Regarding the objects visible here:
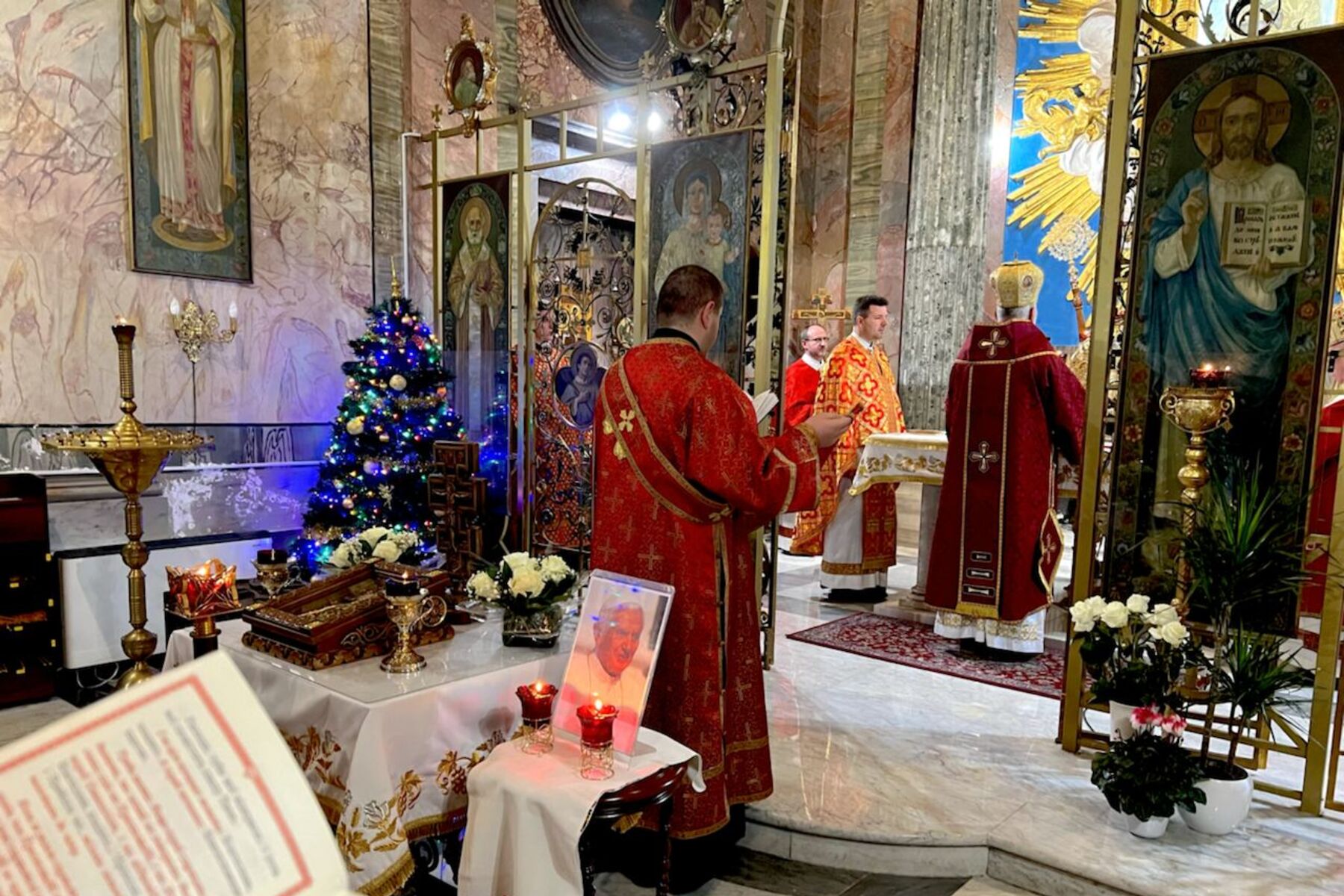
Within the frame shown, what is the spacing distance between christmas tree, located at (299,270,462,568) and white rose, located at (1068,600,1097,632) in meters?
4.96

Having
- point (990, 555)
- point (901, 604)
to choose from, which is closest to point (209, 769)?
point (990, 555)

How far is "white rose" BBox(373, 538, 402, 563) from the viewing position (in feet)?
12.1

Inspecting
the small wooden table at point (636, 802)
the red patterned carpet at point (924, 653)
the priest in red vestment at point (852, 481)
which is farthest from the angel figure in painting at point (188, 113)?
the small wooden table at point (636, 802)

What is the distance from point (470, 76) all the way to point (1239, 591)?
22.3ft

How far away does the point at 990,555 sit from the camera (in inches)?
232

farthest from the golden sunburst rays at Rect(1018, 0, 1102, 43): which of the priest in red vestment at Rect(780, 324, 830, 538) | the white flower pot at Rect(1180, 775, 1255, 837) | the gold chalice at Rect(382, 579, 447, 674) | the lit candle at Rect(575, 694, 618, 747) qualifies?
the lit candle at Rect(575, 694, 618, 747)

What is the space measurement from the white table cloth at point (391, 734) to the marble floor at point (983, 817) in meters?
1.53

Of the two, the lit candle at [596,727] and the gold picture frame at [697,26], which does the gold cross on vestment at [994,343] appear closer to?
the gold picture frame at [697,26]

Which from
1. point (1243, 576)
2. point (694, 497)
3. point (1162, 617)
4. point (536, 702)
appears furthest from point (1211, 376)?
point (536, 702)

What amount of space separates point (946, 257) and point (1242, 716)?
26.0 ft

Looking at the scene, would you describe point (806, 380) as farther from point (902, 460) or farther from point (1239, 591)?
point (1239, 591)

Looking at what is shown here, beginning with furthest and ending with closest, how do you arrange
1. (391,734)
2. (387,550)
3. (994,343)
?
(994,343)
(387,550)
(391,734)

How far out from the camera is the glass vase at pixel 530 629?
3180 mm

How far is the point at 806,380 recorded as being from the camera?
849 cm
